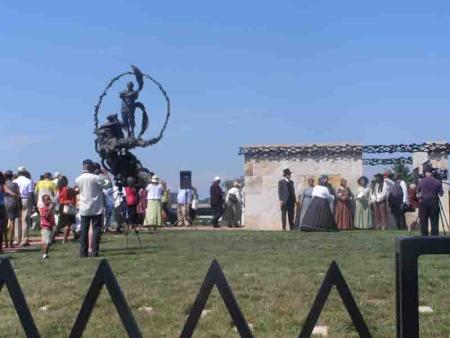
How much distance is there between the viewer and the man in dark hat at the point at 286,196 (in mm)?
20047

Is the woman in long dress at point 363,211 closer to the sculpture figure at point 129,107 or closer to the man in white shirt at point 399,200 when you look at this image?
the man in white shirt at point 399,200

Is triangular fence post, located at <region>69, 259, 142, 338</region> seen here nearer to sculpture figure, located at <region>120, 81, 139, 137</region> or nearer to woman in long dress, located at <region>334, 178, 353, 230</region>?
woman in long dress, located at <region>334, 178, 353, 230</region>

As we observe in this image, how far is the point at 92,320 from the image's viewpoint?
6.61 m

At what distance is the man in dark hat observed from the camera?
65.8 feet

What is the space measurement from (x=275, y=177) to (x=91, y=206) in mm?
9919

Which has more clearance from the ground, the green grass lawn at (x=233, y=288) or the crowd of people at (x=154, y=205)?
the crowd of people at (x=154, y=205)

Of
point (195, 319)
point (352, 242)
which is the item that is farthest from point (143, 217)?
point (195, 319)

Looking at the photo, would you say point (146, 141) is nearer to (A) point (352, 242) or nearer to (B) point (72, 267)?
(A) point (352, 242)

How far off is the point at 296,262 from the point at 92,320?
4346mm

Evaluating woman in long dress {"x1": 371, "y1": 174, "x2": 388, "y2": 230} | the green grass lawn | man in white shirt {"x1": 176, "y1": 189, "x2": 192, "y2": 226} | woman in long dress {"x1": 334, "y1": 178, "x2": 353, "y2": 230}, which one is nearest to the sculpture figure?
man in white shirt {"x1": 176, "y1": 189, "x2": 192, "y2": 226}

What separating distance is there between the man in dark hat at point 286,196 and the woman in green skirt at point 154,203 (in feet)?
12.1

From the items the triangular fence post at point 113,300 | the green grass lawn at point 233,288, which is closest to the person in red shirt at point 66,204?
the green grass lawn at point 233,288

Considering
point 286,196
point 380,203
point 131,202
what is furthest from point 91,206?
point 380,203

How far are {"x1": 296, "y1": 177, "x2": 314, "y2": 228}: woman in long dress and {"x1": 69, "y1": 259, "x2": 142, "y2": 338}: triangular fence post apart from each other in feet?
48.7
